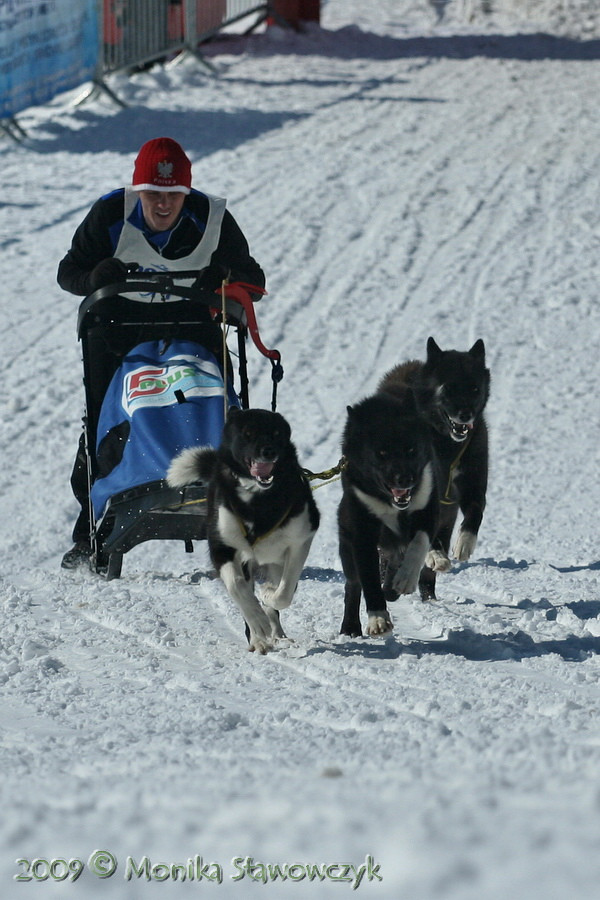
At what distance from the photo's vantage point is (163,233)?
5.01 m

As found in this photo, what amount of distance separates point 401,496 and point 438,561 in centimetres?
64

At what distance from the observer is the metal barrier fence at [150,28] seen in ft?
49.3

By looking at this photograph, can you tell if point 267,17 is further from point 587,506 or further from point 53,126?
point 587,506

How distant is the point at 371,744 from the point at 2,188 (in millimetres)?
9974

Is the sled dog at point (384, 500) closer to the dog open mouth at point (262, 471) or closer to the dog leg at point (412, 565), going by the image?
the dog leg at point (412, 565)

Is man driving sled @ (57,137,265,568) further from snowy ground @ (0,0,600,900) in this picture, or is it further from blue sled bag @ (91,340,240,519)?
snowy ground @ (0,0,600,900)

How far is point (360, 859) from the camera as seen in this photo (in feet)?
6.48

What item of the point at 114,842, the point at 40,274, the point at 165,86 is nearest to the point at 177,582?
the point at 114,842

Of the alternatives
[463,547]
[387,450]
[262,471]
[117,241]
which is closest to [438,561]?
[463,547]

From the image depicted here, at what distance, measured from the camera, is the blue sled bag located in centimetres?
458

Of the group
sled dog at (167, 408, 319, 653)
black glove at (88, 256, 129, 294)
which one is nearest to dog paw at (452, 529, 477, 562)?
sled dog at (167, 408, 319, 653)

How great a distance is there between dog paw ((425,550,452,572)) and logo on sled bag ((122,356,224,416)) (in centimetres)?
102

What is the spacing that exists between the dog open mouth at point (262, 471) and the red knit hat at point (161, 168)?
1481 mm

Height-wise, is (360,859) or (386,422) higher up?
(360,859)
